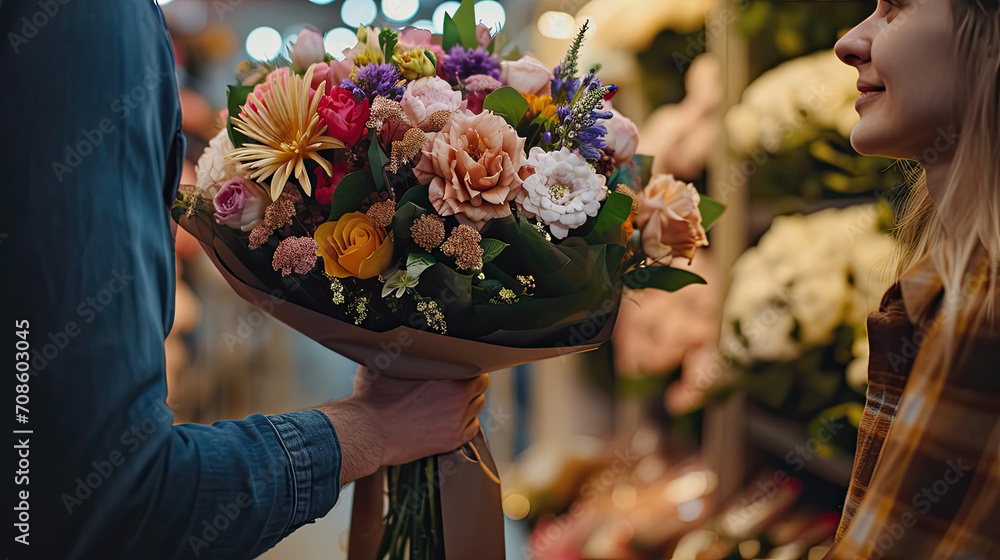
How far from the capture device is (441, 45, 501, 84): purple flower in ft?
2.38

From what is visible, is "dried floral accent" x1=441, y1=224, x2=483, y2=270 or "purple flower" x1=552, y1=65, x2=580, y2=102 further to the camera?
"purple flower" x1=552, y1=65, x2=580, y2=102

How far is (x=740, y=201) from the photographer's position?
1.58m

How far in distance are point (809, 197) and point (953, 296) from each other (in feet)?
3.38

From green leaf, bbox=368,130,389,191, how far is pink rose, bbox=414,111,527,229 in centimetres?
4

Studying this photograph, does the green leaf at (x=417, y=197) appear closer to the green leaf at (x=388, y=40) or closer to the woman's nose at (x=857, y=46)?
the green leaf at (x=388, y=40)

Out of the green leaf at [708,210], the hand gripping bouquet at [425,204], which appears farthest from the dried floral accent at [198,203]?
the green leaf at [708,210]

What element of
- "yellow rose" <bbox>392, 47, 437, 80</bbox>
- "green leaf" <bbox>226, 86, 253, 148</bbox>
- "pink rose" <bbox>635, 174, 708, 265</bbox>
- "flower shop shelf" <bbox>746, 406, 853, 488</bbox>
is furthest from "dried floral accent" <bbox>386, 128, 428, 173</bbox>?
"flower shop shelf" <bbox>746, 406, 853, 488</bbox>

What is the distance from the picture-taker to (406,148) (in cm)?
62

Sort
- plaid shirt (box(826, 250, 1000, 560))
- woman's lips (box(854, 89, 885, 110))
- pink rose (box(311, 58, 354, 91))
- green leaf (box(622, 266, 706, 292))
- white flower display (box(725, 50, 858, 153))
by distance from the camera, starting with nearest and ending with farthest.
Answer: plaid shirt (box(826, 250, 1000, 560)), woman's lips (box(854, 89, 885, 110)), pink rose (box(311, 58, 354, 91)), green leaf (box(622, 266, 706, 292)), white flower display (box(725, 50, 858, 153))

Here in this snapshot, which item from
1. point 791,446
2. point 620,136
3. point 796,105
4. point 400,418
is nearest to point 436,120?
point 620,136

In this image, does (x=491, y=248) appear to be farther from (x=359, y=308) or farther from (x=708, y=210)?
(x=708, y=210)

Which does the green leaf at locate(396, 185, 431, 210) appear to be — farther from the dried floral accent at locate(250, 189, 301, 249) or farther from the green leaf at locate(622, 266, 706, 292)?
the green leaf at locate(622, 266, 706, 292)

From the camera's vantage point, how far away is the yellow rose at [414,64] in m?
0.69

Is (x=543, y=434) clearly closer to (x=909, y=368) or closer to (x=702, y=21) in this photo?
(x=702, y=21)
